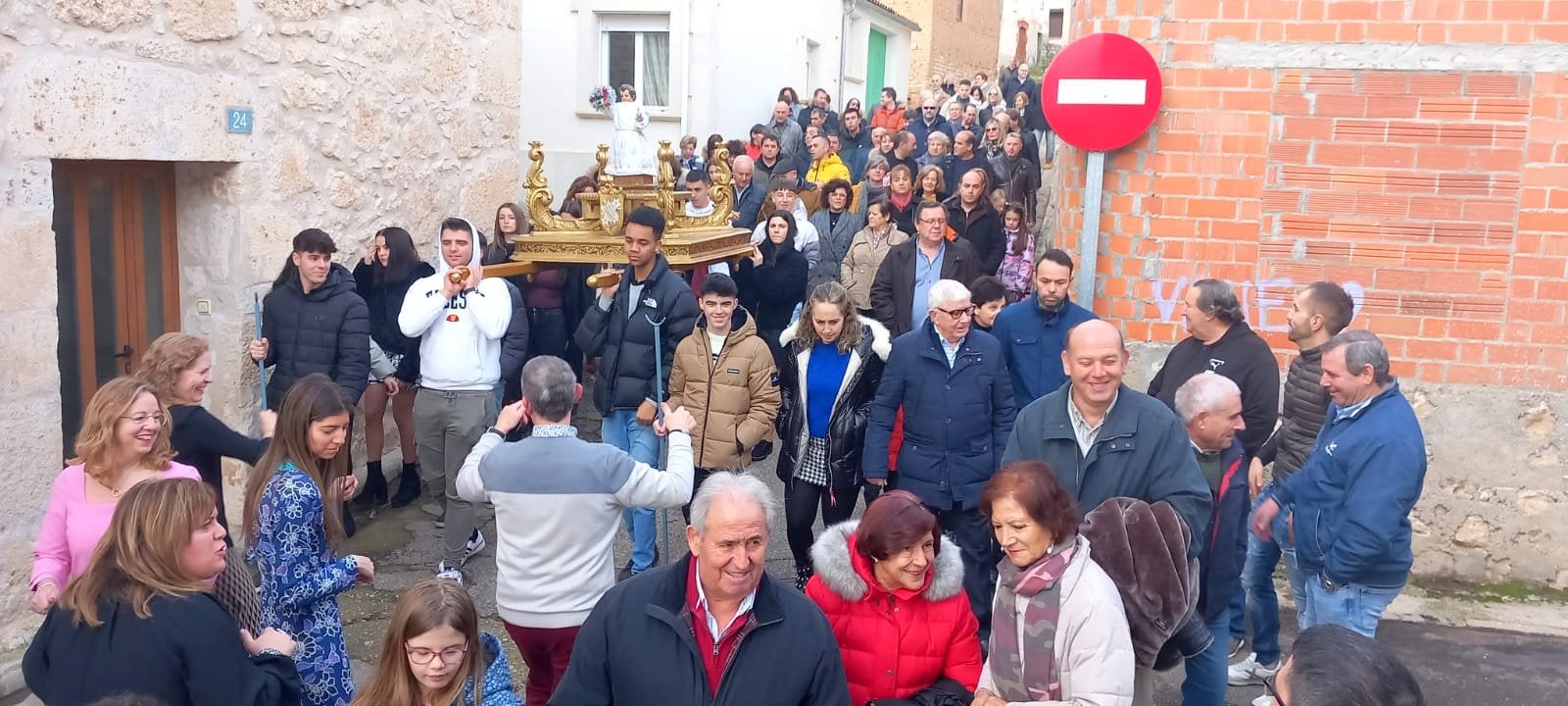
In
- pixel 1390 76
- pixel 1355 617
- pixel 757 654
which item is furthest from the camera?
pixel 1390 76

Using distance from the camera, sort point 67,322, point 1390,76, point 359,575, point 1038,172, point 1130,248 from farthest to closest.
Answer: point 1038,172, point 1130,248, point 1390,76, point 67,322, point 359,575

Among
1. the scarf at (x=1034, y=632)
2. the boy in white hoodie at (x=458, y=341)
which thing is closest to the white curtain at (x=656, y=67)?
the boy in white hoodie at (x=458, y=341)

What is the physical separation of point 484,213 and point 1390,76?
17.8 ft

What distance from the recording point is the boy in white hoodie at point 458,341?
6125 mm

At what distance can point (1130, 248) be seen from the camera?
613cm

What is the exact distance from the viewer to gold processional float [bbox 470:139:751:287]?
23.0ft

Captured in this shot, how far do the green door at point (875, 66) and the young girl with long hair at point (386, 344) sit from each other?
15.9 m

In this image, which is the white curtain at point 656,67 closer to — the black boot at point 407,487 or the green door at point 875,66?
the green door at point 875,66

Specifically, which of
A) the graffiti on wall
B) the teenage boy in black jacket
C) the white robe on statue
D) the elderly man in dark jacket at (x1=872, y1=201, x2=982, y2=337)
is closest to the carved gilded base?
the white robe on statue

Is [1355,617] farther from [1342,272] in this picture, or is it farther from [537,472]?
[537,472]

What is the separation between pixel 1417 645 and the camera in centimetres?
540

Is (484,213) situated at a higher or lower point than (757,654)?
higher

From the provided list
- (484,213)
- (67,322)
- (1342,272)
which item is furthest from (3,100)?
(1342,272)

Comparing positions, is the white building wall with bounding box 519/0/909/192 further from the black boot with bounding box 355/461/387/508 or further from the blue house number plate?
the blue house number plate
